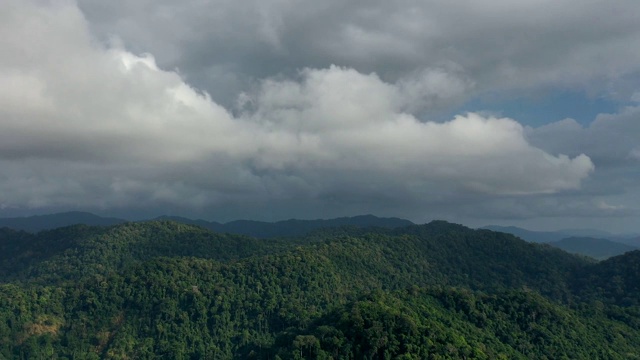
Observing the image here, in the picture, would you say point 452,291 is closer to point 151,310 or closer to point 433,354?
point 433,354

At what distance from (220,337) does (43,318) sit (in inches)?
2241

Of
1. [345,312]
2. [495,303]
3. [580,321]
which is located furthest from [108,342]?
[580,321]

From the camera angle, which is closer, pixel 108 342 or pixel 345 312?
pixel 345 312

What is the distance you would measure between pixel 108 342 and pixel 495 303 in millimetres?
117548

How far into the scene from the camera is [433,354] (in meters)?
85.9

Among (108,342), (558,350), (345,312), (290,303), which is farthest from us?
(290,303)

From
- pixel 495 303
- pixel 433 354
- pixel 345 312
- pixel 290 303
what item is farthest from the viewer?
pixel 290 303

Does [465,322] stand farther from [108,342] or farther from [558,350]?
[108,342]

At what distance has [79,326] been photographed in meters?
150

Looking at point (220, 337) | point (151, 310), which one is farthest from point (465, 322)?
point (151, 310)

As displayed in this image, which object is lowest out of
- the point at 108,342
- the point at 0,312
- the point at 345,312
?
the point at 108,342

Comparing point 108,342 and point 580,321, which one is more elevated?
point 580,321

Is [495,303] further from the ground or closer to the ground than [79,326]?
further from the ground

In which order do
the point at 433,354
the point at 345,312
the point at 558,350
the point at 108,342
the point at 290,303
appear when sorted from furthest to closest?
1. the point at 290,303
2. the point at 108,342
3. the point at 558,350
4. the point at 345,312
5. the point at 433,354
